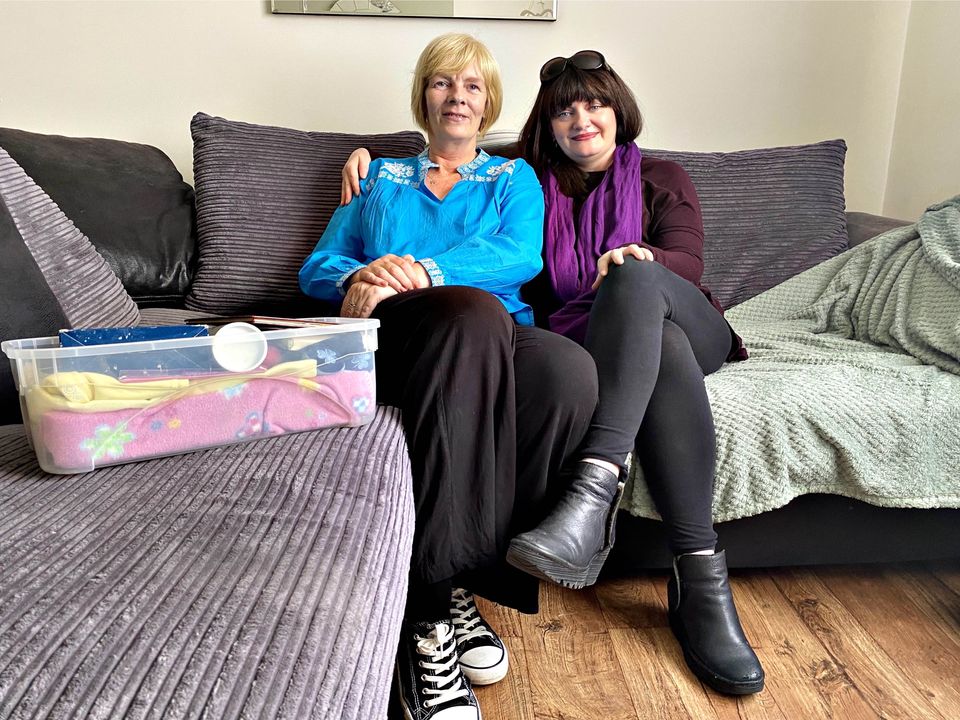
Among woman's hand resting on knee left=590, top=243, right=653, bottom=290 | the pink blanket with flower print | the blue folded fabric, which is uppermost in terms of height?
the blue folded fabric

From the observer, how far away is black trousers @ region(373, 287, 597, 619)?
116cm

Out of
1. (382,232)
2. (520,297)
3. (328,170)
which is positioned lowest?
(520,297)

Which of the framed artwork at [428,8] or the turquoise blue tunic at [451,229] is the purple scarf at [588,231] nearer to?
the turquoise blue tunic at [451,229]

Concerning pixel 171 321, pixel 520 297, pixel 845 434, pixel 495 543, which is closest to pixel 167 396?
pixel 495 543

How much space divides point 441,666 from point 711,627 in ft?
1.45

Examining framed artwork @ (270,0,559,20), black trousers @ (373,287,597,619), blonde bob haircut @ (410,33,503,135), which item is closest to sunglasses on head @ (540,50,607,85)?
blonde bob haircut @ (410,33,503,135)

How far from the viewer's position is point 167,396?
975 millimetres

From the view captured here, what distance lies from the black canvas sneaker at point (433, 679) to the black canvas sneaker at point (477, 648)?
0.05 meters

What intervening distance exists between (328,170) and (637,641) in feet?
4.13

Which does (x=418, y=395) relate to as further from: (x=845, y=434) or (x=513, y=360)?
(x=845, y=434)

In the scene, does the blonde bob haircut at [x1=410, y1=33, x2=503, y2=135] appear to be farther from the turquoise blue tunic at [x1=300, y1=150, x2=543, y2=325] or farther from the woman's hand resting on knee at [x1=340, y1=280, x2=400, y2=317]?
the woman's hand resting on knee at [x1=340, y1=280, x2=400, y2=317]

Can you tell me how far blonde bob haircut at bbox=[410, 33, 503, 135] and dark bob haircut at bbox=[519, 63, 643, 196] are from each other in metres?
0.11

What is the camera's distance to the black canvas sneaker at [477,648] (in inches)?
48.1

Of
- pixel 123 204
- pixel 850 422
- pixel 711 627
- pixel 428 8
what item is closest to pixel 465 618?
pixel 711 627
